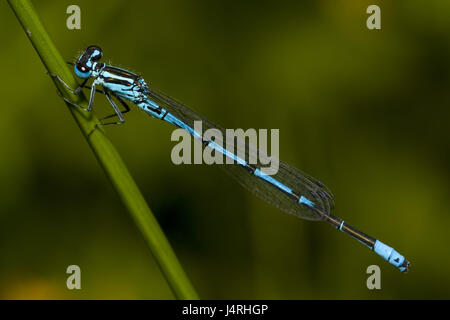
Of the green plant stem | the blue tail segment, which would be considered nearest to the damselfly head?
the green plant stem

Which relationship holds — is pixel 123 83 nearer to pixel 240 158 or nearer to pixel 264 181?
pixel 240 158

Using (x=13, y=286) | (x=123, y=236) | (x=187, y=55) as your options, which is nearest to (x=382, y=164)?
(x=187, y=55)

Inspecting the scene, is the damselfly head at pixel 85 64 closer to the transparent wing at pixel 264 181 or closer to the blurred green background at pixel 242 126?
the transparent wing at pixel 264 181

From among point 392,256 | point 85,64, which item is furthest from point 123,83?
point 392,256

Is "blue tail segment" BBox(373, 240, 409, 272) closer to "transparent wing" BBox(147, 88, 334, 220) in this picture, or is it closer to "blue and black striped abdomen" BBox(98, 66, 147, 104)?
"transparent wing" BBox(147, 88, 334, 220)

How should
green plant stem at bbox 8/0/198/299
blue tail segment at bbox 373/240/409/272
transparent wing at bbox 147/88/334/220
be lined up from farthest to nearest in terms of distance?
transparent wing at bbox 147/88/334/220 → blue tail segment at bbox 373/240/409/272 → green plant stem at bbox 8/0/198/299


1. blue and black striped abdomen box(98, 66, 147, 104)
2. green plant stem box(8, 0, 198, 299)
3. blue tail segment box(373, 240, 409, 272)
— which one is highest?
blue and black striped abdomen box(98, 66, 147, 104)
